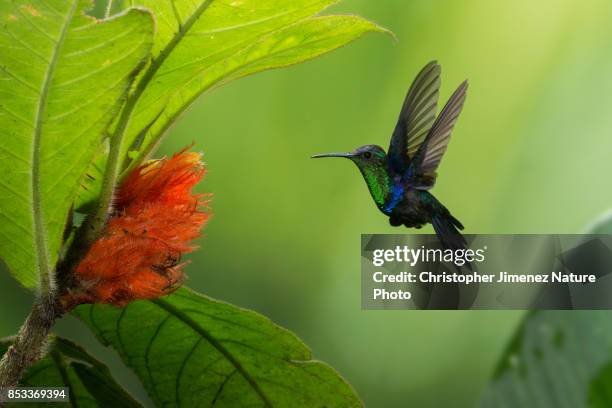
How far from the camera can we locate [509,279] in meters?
1.22

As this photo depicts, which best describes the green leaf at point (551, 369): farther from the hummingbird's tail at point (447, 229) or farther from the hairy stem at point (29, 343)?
the hairy stem at point (29, 343)

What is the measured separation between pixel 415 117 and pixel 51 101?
0.55 meters

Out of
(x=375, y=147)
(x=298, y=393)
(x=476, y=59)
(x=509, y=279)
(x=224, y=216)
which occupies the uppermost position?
(x=476, y=59)

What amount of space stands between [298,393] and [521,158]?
196 centimetres

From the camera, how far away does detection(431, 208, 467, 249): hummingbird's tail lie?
114cm

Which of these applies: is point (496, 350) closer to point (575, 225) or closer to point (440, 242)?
point (575, 225)

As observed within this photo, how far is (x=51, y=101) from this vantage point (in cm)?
58

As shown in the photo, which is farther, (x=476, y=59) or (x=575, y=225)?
(x=476, y=59)

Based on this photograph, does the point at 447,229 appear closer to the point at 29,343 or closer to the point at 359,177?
the point at 29,343

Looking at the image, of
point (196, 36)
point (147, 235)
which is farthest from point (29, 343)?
point (196, 36)

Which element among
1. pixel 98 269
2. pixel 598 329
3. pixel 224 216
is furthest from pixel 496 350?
pixel 98 269

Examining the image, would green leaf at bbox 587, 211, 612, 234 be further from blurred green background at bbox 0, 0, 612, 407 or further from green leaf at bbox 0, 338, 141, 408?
blurred green background at bbox 0, 0, 612, 407

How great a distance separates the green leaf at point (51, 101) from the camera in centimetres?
55

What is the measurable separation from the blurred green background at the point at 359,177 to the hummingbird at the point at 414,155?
1.27 metres
